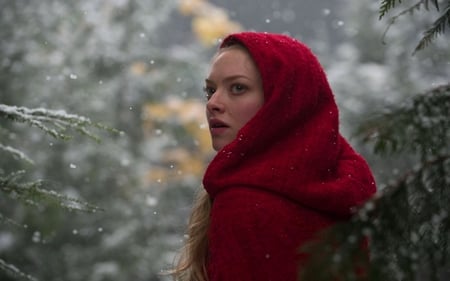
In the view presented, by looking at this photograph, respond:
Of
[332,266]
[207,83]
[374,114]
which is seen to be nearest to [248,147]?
[207,83]

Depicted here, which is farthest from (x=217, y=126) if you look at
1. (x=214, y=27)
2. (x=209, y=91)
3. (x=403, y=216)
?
(x=214, y=27)

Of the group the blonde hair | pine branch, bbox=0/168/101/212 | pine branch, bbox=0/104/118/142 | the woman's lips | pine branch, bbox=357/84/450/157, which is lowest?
pine branch, bbox=357/84/450/157

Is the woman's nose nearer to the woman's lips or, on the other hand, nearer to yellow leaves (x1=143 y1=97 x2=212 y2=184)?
the woman's lips

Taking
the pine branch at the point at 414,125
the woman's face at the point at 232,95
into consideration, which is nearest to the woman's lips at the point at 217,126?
the woman's face at the point at 232,95

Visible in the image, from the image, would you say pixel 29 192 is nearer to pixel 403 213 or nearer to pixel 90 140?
pixel 403 213

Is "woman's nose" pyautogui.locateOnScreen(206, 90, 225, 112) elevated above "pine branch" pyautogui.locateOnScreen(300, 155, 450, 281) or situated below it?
above

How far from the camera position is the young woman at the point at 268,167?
6.19 feet

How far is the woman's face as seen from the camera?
2193 mm

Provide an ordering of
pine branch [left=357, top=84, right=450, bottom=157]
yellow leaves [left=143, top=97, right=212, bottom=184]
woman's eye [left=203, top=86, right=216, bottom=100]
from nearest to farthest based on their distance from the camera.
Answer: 1. pine branch [left=357, top=84, right=450, bottom=157]
2. woman's eye [left=203, top=86, right=216, bottom=100]
3. yellow leaves [left=143, top=97, right=212, bottom=184]

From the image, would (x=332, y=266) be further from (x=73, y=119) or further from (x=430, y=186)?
(x=73, y=119)

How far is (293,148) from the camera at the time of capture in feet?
6.66

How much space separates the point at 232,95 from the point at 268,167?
382 mm

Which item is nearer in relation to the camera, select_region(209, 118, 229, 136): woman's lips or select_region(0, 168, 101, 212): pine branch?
select_region(209, 118, 229, 136): woman's lips

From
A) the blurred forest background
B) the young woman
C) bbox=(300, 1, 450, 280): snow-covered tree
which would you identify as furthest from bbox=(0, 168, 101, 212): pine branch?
the blurred forest background
